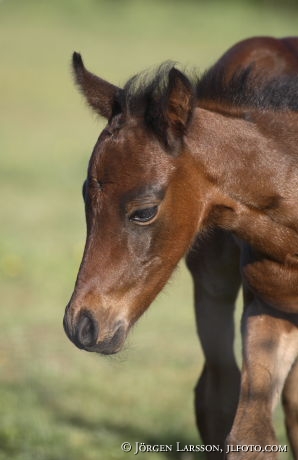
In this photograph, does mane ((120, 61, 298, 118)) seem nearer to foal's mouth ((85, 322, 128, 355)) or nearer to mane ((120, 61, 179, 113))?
mane ((120, 61, 179, 113))

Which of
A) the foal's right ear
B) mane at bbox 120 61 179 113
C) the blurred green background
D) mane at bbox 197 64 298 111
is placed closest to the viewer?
mane at bbox 120 61 179 113

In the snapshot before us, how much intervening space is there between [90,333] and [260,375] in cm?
106

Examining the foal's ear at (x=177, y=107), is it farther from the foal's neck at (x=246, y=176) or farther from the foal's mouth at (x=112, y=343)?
the foal's mouth at (x=112, y=343)

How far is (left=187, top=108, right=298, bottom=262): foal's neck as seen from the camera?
4.16 metres

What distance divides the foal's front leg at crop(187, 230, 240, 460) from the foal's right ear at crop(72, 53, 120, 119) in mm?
1135

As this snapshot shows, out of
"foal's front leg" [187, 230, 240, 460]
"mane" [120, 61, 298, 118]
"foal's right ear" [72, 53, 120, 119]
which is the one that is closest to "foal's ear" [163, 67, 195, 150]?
"mane" [120, 61, 298, 118]

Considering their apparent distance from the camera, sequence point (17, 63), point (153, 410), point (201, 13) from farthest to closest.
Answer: point (201, 13) → point (17, 63) → point (153, 410)

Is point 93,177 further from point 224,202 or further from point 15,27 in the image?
point 15,27

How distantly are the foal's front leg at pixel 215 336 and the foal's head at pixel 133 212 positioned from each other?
1268 millimetres

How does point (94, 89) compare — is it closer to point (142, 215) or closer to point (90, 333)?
point (142, 215)

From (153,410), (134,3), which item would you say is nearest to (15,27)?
(134,3)

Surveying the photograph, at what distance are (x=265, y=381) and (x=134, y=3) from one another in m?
32.0

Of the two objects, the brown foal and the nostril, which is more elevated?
the brown foal

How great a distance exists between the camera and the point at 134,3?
35.6 metres
